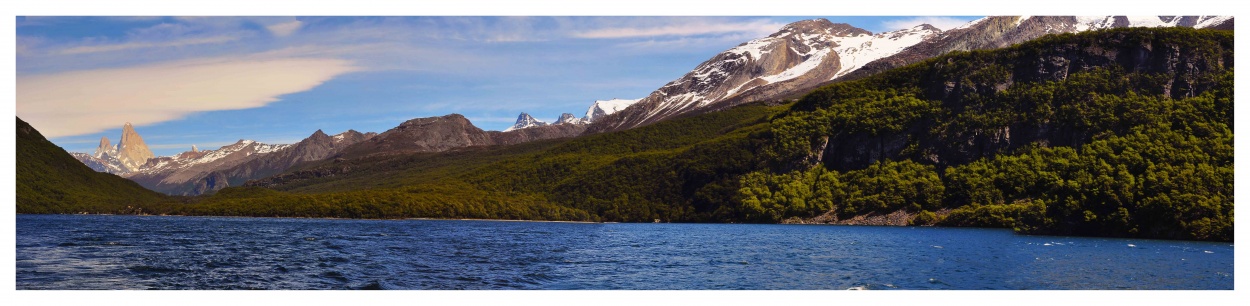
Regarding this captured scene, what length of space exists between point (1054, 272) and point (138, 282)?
53444 millimetres

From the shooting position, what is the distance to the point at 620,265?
70.3 metres

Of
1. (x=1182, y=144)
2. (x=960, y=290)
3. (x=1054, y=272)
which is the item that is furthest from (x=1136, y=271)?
(x=1182, y=144)

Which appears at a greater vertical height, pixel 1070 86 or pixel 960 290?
pixel 1070 86

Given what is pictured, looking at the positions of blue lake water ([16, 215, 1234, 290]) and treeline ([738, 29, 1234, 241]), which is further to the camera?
treeline ([738, 29, 1234, 241])

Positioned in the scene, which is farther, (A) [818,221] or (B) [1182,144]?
(A) [818,221]

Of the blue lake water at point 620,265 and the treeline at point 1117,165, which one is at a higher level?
the treeline at point 1117,165

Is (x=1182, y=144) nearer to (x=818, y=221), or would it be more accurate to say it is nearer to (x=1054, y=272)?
(x=818, y=221)

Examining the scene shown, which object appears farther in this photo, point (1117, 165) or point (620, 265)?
point (1117, 165)

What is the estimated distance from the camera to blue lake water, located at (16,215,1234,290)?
56.0m

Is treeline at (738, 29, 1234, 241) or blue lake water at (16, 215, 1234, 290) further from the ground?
treeline at (738, 29, 1234, 241)

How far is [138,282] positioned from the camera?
5534cm

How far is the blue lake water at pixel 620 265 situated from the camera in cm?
5597

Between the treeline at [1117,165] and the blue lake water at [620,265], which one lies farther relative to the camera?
the treeline at [1117,165]

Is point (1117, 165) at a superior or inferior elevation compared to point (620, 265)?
superior
